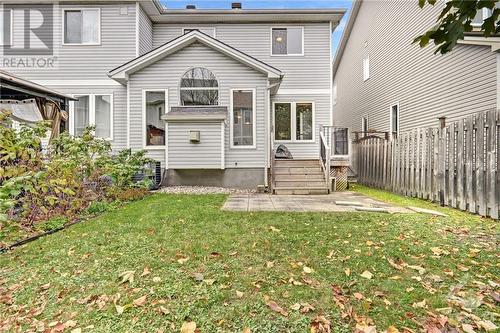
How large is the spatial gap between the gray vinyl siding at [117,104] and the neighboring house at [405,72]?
10.2m

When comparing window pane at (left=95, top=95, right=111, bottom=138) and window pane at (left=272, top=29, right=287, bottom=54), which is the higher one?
window pane at (left=272, top=29, right=287, bottom=54)

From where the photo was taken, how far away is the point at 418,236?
13.8ft

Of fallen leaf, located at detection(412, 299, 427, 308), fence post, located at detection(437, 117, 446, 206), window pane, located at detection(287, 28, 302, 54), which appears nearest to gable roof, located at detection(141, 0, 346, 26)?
window pane, located at detection(287, 28, 302, 54)

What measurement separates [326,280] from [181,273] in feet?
4.68

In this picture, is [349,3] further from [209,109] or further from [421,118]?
[209,109]

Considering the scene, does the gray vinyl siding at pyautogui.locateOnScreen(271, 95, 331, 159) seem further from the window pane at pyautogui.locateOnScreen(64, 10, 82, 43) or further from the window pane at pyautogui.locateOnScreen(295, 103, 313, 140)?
the window pane at pyautogui.locateOnScreen(64, 10, 82, 43)

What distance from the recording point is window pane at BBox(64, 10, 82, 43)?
12.3 metres

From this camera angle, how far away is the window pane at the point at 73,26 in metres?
12.3

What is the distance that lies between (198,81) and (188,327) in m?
9.47

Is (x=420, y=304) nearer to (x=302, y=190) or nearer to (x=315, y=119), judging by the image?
(x=302, y=190)

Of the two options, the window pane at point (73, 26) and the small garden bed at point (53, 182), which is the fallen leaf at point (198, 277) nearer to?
the small garden bed at point (53, 182)

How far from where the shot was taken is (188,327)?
227 centimetres

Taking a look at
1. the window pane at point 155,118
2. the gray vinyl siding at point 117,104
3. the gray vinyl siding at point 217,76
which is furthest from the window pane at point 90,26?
the window pane at point 155,118

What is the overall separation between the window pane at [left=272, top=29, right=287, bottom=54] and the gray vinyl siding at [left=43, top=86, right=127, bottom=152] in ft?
21.8
